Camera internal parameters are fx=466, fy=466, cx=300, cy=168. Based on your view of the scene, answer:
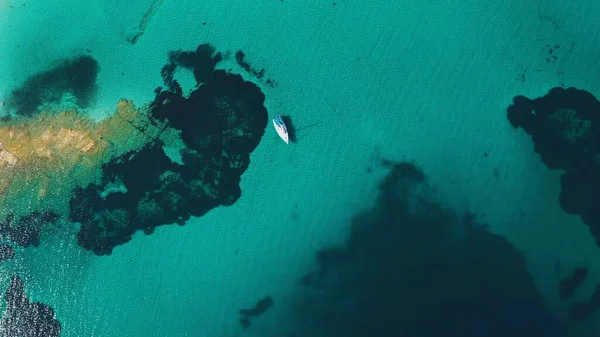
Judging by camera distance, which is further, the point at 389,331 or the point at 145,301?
the point at 145,301

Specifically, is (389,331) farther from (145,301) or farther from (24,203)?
(24,203)

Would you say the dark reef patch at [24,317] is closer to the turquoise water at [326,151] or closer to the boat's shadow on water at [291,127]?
the turquoise water at [326,151]

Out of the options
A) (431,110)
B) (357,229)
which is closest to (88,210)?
(357,229)

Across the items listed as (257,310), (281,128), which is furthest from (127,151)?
(257,310)

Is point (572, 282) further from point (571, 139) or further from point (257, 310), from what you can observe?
point (257, 310)

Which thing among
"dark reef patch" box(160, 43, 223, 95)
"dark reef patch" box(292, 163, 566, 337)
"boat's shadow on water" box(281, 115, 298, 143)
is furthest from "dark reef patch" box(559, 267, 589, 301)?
"dark reef patch" box(160, 43, 223, 95)

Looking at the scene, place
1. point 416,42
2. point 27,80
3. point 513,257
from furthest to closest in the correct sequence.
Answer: point 27,80
point 416,42
point 513,257

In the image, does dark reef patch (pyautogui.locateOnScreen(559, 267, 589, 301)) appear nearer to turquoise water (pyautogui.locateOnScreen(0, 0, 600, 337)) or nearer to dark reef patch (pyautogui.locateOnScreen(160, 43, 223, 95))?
turquoise water (pyautogui.locateOnScreen(0, 0, 600, 337))
